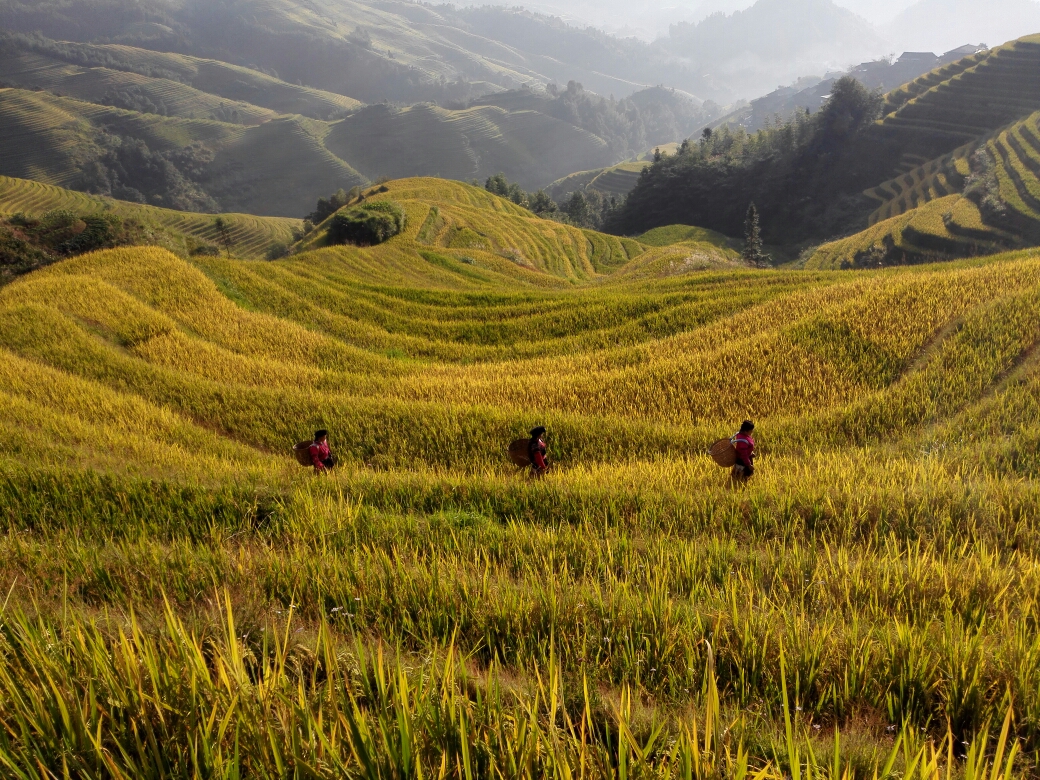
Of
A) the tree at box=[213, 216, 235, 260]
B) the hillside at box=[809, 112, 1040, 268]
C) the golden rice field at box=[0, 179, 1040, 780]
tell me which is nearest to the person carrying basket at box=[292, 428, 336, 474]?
the golden rice field at box=[0, 179, 1040, 780]

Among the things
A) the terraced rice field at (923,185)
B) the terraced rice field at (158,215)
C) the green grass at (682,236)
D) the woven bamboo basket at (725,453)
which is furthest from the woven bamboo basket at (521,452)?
the terraced rice field at (158,215)

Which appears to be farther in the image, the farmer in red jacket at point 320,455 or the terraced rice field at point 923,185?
the terraced rice field at point 923,185

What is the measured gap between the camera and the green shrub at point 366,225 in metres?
38.7

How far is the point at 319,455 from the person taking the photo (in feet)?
23.6

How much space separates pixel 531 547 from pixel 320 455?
4.07m

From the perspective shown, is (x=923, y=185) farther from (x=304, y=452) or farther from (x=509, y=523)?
(x=304, y=452)

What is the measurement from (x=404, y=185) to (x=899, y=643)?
6737cm

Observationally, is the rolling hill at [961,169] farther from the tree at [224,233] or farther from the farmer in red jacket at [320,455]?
the tree at [224,233]

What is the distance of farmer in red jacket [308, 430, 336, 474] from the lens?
709 cm

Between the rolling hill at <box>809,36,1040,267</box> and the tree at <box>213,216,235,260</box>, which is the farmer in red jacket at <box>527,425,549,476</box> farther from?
the rolling hill at <box>809,36,1040,267</box>

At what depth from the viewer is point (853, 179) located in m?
95.9

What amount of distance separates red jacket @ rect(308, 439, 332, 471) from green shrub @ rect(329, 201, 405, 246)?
34.4 meters

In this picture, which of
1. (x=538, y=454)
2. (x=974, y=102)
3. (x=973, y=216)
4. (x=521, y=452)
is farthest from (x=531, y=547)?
(x=974, y=102)

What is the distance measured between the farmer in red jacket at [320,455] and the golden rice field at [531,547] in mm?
451
